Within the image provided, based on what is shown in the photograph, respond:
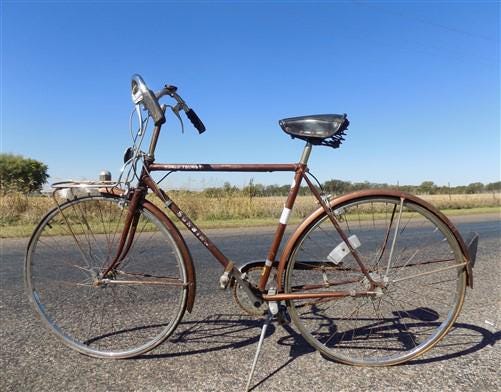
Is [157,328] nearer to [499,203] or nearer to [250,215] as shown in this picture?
[250,215]

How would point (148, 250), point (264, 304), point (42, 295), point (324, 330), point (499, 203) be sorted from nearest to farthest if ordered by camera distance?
point (264, 304) → point (324, 330) → point (42, 295) → point (148, 250) → point (499, 203)

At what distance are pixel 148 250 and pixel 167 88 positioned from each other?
4226mm

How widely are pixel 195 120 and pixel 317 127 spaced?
0.94 meters

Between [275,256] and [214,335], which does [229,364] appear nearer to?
[214,335]

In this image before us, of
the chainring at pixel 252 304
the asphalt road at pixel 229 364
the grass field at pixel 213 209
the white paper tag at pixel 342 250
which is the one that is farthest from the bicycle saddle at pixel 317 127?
the grass field at pixel 213 209

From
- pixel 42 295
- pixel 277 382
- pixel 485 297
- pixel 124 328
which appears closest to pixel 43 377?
pixel 124 328

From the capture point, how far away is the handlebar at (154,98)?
8.34 feet

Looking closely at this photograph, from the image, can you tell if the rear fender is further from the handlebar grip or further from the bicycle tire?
the handlebar grip

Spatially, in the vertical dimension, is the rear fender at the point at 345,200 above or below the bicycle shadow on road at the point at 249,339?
above

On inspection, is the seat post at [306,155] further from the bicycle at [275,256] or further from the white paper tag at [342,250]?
the white paper tag at [342,250]

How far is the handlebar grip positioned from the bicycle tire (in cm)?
70

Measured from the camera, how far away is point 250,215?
1602 cm

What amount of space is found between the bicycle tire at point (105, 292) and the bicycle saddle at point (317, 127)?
102 cm

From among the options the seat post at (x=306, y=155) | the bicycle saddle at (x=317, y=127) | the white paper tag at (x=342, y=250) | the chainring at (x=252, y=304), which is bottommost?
the chainring at (x=252, y=304)
